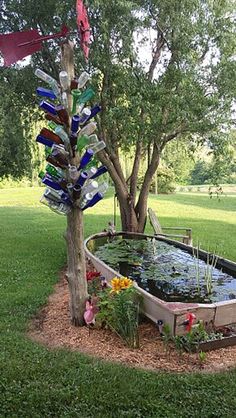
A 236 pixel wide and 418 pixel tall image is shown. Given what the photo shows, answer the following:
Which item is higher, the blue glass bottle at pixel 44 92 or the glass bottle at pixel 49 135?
the blue glass bottle at pixel 44 92

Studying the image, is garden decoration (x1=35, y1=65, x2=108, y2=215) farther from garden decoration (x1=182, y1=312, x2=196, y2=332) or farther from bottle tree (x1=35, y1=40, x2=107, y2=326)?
garden decoration (x1=182, y1=312, x2=196, y2=332)

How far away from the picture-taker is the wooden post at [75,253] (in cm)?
444

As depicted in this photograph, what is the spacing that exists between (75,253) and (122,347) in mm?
1078

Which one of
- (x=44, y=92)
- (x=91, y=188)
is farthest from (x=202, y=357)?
(x=44, y=92)

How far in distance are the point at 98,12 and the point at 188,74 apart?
183 centimetres

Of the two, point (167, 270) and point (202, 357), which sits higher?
point (167, 270)

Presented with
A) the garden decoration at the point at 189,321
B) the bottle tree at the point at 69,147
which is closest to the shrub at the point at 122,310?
the garden decoration at the point at 189,321

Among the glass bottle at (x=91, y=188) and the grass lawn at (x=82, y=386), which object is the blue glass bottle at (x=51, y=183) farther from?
the grass lawn at (x=82, y=386)

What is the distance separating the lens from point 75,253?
4477 millimetres

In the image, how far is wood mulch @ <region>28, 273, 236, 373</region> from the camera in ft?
12.0

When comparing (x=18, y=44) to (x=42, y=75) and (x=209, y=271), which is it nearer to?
(x=42, y=75)

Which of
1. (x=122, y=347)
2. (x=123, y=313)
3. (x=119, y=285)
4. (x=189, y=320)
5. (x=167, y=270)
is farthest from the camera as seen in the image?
(x=167, y=270)

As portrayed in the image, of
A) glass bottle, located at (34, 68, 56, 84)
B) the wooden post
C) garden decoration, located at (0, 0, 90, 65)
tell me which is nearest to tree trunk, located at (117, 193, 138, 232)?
the wooden post

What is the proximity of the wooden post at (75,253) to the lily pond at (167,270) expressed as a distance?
1174 millimetres
